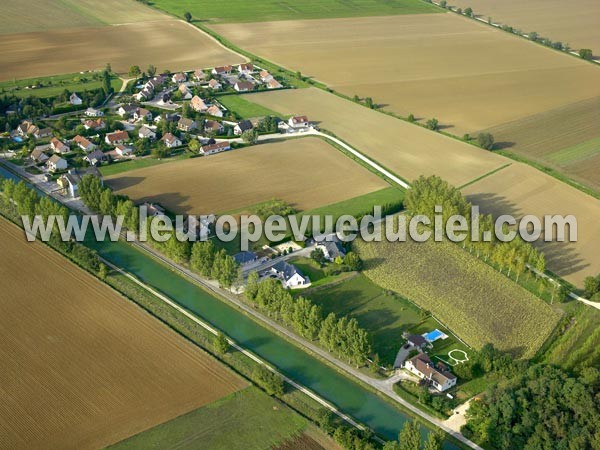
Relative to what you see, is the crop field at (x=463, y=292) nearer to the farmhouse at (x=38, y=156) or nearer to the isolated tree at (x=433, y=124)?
the isolated tree at (x=433, y=124)

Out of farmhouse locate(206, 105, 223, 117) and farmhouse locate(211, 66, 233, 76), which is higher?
A: farmhouse locate(211, 66, 233, 76)

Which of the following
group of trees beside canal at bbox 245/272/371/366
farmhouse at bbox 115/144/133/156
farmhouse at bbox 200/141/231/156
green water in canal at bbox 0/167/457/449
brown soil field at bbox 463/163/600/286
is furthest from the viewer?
farmhouse at bbox 200/141/231/156

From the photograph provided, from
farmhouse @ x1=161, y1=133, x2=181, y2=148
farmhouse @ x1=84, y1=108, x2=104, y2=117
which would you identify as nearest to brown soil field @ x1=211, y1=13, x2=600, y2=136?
farmhouse @ x1=161, y1=133, x2=181, y2=148

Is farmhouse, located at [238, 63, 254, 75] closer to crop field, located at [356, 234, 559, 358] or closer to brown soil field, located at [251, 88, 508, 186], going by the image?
brown soil field, located at [251, 88, 508, 186]

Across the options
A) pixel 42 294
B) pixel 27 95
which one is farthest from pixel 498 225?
pixel 27 95

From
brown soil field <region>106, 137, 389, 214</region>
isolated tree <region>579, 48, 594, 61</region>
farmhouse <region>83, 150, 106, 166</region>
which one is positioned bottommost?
brown soil field <region>106, 137, 389, 214</region>

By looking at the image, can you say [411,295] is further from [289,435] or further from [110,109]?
[110,109]
